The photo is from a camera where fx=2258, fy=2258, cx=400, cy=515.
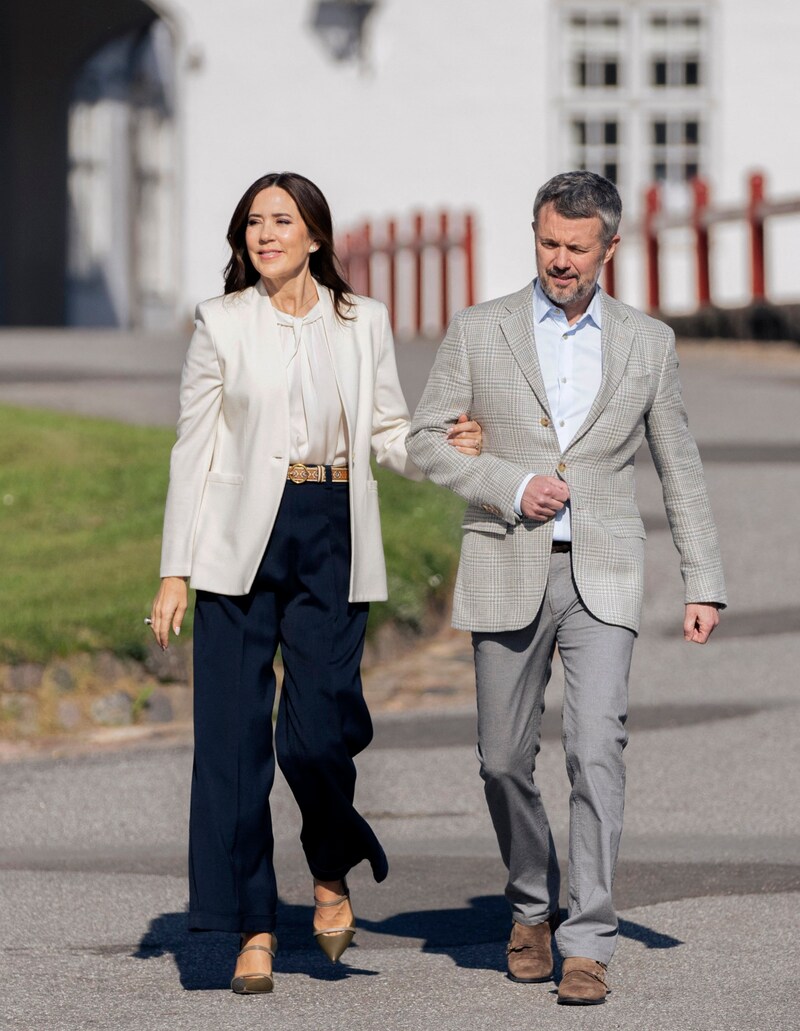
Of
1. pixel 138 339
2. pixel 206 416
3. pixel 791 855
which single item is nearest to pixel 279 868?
pixel 791 855

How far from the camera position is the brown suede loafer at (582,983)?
4941 millimetres

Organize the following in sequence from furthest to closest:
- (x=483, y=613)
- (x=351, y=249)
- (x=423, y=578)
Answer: (x=351, y=249) < (x=423, y=578) < (x=483, y=613)

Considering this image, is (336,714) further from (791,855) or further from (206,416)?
(791,855)

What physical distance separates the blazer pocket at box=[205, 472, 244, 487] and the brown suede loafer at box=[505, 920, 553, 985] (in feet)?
3.99

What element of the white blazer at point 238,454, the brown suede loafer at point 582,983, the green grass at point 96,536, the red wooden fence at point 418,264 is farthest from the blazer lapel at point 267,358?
the red wooden fence at point 418,264

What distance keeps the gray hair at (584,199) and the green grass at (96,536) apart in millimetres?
4361

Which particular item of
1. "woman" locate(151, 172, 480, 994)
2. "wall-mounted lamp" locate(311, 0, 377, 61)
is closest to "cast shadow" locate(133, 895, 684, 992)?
"woman" locate(151, 172, 480, 994)

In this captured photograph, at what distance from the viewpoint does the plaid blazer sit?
16.8 feet

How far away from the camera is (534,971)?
17.0ft

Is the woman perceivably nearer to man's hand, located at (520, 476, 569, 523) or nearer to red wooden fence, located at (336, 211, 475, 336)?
man's hand, located at (520, 476, 569, 523)

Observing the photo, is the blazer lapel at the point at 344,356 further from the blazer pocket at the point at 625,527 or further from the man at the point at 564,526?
the blazer pocket at the point at 625,527

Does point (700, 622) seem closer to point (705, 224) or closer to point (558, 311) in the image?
point (558, 311)

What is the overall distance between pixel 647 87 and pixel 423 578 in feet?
57.2

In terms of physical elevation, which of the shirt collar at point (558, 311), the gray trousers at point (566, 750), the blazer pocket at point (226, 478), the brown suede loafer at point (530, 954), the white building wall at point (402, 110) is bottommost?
the brown suede loafer at point (530, 954)
